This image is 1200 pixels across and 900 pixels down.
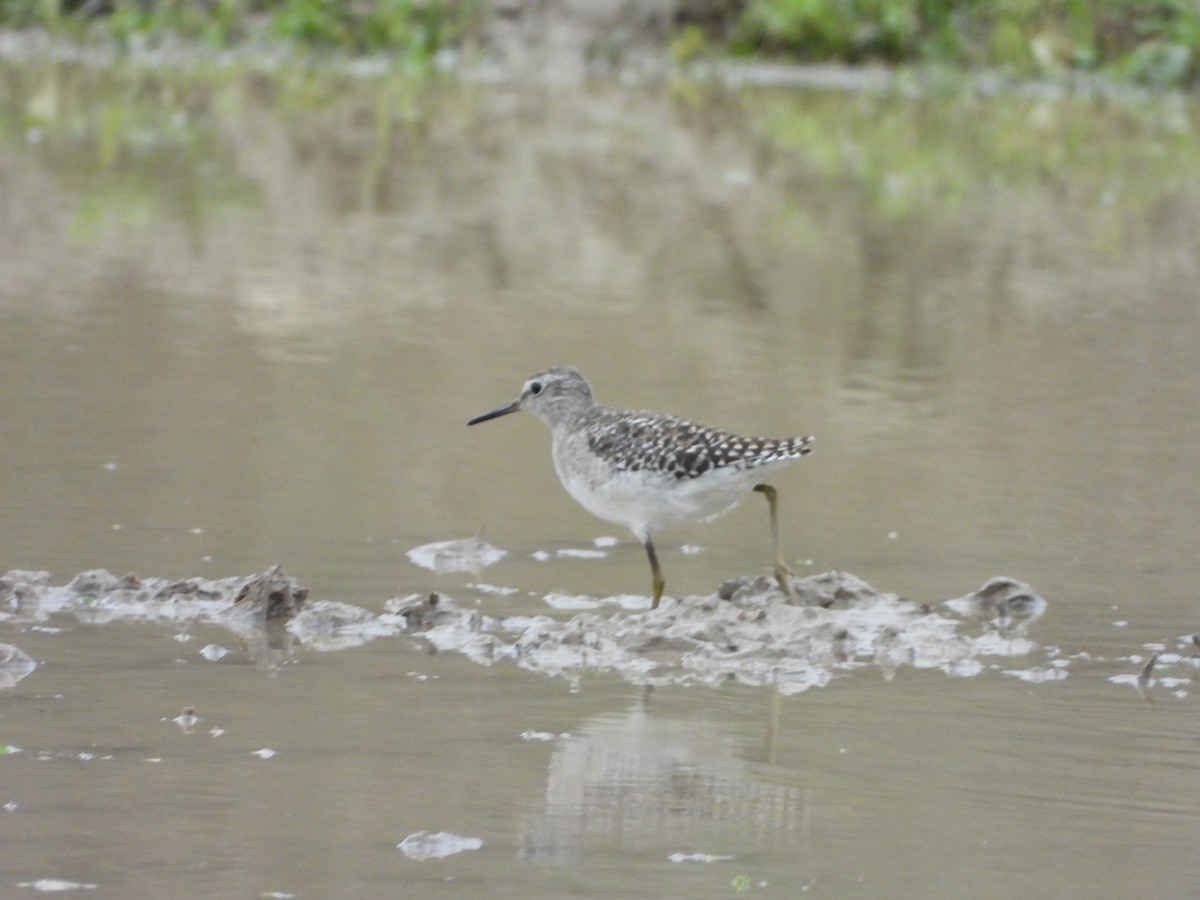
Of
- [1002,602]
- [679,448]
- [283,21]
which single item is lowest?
[283,21]

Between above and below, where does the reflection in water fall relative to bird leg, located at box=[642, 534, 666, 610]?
above

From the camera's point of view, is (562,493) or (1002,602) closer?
(1002,602)

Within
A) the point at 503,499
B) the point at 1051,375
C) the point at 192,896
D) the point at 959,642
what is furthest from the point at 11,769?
the point at 1051,375

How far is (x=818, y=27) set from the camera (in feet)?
92.6

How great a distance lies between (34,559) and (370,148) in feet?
40.8

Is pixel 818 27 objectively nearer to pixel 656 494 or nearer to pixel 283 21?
pixel 283 21

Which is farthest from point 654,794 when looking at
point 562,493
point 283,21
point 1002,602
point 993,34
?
point 283,21

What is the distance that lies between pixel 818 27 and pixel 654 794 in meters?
23.5

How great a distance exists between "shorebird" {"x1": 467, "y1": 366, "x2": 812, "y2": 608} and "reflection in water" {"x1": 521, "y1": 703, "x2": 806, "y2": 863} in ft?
4.61

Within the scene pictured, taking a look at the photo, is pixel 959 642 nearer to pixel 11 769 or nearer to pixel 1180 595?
pixel 1180 595

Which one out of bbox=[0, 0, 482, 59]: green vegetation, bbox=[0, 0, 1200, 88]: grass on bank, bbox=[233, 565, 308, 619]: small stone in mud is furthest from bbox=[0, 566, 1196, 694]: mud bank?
bbox=[0, 0, 482, 59]: green vegetation

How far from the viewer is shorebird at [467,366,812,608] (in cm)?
751

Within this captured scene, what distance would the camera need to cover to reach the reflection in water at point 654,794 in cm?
527

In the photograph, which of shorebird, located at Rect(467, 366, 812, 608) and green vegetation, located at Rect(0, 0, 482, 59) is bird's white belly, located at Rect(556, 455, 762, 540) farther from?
green vegetation, located at Rect(0, 0, 482, 59)
